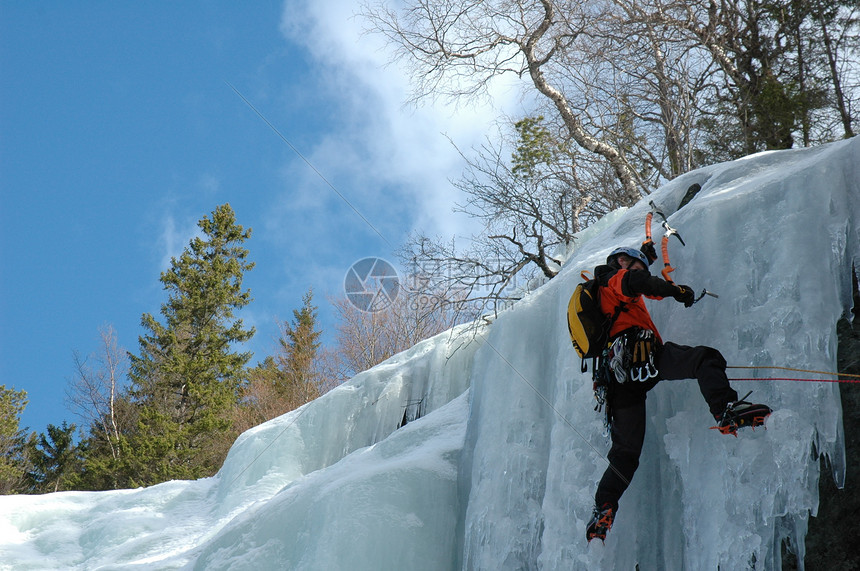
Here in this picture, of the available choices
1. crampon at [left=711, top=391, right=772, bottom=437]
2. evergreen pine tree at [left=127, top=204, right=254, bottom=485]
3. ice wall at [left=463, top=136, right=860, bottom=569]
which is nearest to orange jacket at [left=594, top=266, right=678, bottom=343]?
ice wall at [left=463, top=136, right=860, bottom=569]

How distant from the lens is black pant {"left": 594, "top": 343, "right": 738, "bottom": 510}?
119 inches

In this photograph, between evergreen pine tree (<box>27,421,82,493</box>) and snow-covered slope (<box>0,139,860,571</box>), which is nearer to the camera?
snow-covered slope (<box>0,139,860,571</box>)

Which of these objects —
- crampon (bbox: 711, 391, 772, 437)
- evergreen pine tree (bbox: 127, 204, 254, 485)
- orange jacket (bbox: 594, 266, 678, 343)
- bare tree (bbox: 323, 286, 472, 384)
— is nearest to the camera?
crampon (bbox: 711, 391, 772, 437)

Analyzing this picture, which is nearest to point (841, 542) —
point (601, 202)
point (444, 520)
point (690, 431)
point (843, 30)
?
point (690, 431)

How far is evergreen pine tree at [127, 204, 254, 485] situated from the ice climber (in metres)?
15.0

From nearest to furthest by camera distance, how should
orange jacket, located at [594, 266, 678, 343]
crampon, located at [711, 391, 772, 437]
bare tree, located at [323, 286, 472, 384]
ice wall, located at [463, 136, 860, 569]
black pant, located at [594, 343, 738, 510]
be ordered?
crampon, located at [711, 391, 772, 437], black pant, located at [594, 343, 738, 510], ice wall, located at [463, 136, 860, 569], orange jacket, located at [594, 266, 678, 343], bare tree, located at [323, 286, 472, 384]

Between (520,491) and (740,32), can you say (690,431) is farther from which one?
(740,32)

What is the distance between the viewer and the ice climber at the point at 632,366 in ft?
10.2

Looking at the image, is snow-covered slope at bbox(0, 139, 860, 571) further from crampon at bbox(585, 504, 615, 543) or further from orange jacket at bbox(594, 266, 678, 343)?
orange jacket at bbox(594, 266, 678, 343)

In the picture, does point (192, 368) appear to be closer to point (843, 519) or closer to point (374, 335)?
point (374, 335)

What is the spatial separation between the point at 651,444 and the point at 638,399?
40 centimetres

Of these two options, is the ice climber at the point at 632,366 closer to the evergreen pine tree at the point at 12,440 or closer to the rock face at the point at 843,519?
the rock face at the point at 843,519

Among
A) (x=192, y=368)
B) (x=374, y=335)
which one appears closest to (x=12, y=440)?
(x=192, y=368)

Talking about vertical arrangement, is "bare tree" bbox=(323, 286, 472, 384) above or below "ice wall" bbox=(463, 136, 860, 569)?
above
